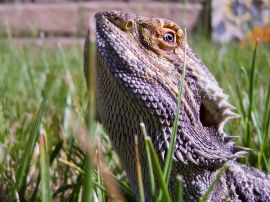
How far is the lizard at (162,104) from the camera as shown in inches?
50.6

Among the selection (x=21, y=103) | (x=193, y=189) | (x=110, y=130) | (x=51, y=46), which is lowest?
(x=51, y=46)

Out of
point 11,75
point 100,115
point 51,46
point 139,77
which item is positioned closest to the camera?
Answer: point 139,77

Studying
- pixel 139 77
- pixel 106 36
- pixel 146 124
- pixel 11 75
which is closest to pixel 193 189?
pixel 146 124

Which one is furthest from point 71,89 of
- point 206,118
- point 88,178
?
point 88,178

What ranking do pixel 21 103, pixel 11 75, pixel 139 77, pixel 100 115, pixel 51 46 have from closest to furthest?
pixel 139 77, pixel 100 115, pixel 21 103, pixel 11 75, pixel 51 46

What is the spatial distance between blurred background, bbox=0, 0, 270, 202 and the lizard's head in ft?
0.37

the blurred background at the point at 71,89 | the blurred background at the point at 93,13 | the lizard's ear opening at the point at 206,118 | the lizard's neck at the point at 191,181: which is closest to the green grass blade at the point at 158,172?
the blurred background at the point at 71,89

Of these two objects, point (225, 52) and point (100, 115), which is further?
point (225, 52)

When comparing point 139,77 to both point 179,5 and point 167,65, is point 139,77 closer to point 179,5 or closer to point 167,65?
point 167,65

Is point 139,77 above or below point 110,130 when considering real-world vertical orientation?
above

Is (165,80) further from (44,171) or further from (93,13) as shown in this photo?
(93,13)

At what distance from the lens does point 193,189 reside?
130 cm

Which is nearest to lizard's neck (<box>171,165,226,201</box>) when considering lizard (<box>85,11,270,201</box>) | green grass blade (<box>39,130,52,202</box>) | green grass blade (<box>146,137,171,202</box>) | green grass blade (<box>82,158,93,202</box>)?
lizard (<box>85,11,270,201</box>)

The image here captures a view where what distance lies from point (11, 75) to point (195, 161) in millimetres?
2138
